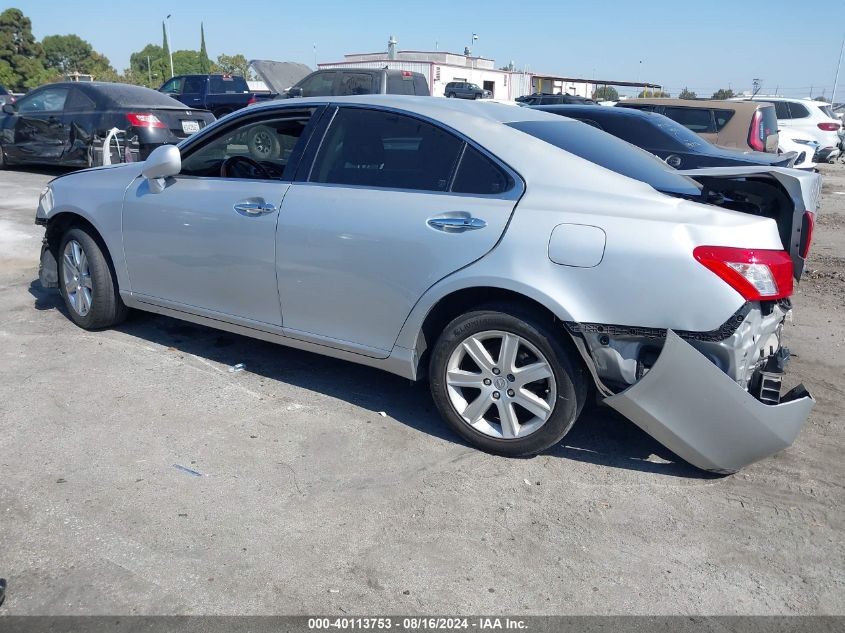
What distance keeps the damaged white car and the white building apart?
28339 millimetres

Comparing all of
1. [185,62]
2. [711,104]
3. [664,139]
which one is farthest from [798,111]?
[185,62]

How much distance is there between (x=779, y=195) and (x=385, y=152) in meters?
2.06

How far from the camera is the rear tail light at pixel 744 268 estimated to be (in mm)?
3283

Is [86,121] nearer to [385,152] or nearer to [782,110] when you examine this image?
[385,152]

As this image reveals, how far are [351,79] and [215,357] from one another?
38.7 ft

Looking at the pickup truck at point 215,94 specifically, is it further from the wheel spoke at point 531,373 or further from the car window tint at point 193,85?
the wheel spoke at point 531,373

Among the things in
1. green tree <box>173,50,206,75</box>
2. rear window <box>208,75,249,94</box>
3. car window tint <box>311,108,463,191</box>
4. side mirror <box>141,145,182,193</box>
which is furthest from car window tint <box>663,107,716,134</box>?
green tree <box>173,50,206,75</box>

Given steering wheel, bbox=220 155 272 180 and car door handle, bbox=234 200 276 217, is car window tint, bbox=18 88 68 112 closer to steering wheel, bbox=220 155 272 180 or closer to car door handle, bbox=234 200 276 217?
steering wheel, bbox=220 155 272 180

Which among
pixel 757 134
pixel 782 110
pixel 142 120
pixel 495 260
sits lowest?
pixel 495 260

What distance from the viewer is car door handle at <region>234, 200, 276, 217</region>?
14.3ft

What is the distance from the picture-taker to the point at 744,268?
3.30 m

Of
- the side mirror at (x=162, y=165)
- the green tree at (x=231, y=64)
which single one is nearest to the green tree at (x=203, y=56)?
the green tree at (x=231, y=64)

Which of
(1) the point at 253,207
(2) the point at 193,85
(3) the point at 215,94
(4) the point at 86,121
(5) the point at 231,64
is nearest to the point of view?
(1) the point at 253,207

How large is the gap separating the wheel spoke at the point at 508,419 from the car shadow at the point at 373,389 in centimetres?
26
